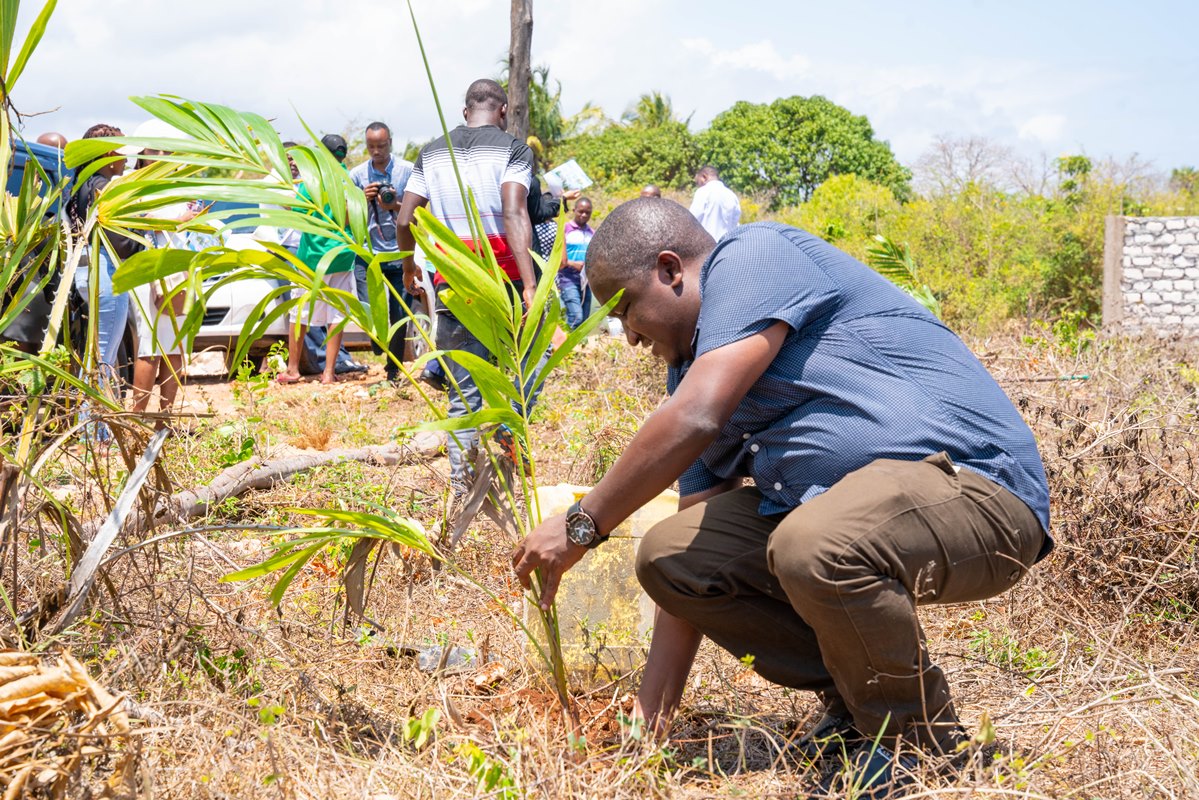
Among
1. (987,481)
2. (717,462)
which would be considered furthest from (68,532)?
(987,481)

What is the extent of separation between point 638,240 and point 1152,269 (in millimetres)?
12696

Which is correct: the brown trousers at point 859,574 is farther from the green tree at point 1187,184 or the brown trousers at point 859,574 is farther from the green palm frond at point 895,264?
the green tree at point 1187,184

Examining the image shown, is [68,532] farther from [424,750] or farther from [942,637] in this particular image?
[942,637]

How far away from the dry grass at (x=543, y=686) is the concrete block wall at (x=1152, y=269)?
9566 mm

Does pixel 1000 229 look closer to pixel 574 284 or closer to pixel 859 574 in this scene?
pixel 574 284

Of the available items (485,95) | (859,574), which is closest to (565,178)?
(485,95)

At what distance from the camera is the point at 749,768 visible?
2646mm

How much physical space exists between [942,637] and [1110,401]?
1.71 meters

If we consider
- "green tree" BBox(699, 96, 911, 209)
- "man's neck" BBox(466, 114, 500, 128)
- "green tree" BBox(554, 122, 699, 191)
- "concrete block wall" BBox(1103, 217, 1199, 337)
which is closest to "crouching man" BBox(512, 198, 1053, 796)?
"man's neck" BBox(466, 114, 500, 128)

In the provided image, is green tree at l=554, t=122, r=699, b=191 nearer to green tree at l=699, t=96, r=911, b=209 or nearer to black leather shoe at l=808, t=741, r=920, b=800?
green tree at l=699, t=96, r=911, b=209

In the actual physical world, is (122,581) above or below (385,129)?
below

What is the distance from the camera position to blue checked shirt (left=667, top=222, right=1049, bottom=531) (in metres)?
2.41

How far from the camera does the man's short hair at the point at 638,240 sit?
2.53 meters

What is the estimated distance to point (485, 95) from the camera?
15.5 feet
